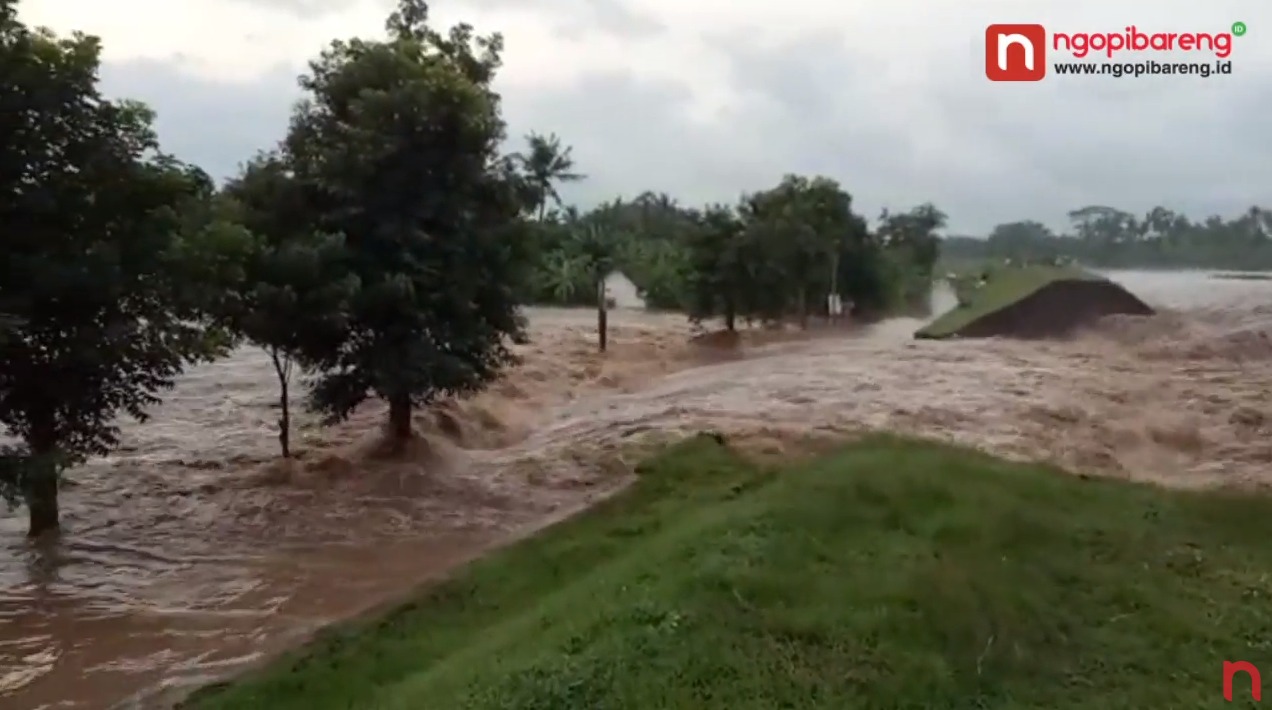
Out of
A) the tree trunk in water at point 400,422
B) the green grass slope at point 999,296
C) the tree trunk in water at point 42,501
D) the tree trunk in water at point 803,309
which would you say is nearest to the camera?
the tree trunk in water at point 42,501

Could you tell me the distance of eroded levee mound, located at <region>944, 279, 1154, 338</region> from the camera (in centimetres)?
3181

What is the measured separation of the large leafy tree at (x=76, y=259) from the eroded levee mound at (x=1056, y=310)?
27151mm

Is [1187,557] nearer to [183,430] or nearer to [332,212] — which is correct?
[332,212]

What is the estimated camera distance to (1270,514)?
8.57m

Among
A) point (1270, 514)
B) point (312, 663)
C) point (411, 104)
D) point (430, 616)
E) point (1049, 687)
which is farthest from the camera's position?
point (411, 104)

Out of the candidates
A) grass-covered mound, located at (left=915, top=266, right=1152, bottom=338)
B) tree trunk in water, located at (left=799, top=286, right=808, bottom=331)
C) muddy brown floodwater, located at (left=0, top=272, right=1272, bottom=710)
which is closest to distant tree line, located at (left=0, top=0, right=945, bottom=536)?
muddy brown floodwater, located at (left=0, top=272, right=1272, bottom=710)

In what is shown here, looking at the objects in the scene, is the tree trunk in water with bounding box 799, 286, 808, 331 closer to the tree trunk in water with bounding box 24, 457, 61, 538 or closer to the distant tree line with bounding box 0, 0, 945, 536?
the distant tree line with bounding box 0, 0, 945, 536

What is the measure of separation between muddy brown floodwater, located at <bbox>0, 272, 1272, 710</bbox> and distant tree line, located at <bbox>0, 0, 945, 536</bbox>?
3.37 feet

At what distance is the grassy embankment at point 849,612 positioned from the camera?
16.5ft

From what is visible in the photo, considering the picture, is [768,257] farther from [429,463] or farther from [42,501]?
[42,501]

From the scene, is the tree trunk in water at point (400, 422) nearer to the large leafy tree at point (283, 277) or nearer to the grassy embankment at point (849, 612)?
the large leafy tree at point (283, 277)

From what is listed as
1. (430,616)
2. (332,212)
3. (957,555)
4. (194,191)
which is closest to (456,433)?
(332,212)

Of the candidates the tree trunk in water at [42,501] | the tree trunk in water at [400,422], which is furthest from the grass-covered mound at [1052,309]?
the tree trunk in water at [42,501]

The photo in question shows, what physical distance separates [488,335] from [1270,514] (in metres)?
9.06
